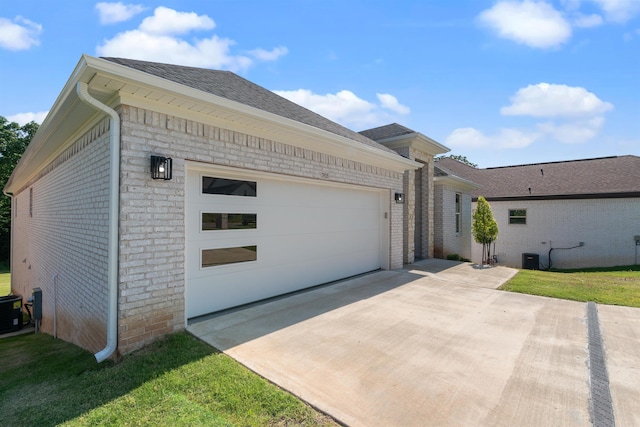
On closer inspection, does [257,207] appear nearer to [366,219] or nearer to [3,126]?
[366,219]

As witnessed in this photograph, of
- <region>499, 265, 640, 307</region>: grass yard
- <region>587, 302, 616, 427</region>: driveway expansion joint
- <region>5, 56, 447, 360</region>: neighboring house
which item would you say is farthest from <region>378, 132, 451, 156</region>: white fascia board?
<region>587, 302, 616, 427</region>: driveway expansion joint

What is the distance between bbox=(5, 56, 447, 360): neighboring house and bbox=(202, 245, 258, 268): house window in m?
0.02

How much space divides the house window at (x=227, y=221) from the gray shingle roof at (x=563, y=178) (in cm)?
1740

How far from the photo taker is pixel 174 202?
425 centimetres

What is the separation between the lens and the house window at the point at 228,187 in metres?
5.00

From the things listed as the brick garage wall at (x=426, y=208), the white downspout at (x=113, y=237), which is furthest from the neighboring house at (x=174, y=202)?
the brick garage wall at (x=426, y=208)

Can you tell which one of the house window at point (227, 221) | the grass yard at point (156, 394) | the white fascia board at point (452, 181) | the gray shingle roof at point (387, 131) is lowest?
the grass yard at point (156, 394)

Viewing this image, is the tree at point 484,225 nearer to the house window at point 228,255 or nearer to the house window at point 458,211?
the house window at point 458,211

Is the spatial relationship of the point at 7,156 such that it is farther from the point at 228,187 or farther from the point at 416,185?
the point at 416,185

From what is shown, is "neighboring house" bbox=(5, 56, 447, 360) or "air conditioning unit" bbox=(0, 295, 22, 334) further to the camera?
"air conditioning unit" bbox=(0, 295, 22, 334)

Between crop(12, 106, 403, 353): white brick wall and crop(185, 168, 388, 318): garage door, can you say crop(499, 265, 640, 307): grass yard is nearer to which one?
crop(185, 168, 388, 318): garage door

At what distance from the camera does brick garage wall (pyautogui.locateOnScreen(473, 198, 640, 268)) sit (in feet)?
49.1

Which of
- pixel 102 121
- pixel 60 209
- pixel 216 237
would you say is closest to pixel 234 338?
pixel 216 237

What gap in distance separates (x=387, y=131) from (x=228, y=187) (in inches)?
326
